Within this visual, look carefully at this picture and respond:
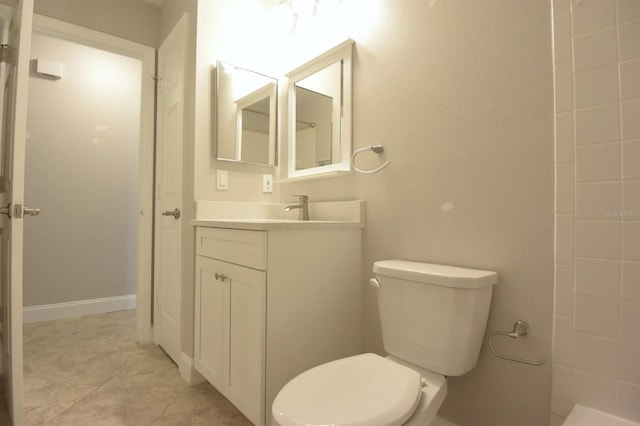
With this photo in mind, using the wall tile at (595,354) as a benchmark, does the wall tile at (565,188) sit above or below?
above

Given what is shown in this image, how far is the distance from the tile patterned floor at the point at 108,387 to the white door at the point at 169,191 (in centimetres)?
21

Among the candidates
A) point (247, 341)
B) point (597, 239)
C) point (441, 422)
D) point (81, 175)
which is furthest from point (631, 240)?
point (81, 175)

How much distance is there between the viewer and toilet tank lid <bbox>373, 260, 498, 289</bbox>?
39.4 inches

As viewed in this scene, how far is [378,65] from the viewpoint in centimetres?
152

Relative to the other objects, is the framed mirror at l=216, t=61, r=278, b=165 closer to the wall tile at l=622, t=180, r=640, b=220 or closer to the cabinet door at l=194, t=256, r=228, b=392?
the cabinet door at l=194, t=256, r=228, b=392

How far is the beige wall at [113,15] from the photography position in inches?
76.4

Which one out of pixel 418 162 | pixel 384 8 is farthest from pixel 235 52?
pixel 418 162

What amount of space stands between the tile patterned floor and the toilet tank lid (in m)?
0.96

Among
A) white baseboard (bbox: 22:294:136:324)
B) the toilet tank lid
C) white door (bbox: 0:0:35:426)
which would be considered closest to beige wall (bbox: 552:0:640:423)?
the toilet tank lid

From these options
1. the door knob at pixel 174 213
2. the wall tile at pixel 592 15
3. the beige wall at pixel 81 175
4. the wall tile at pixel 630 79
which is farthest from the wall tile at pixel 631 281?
the beige wall at pixel 81 175

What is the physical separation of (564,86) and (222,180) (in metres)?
1.58

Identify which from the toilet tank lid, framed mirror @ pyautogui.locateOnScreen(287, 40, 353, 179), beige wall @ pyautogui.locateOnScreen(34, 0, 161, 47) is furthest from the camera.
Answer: beige wall @ pyautogui.locateOnScreen(34, 0, 161, 47)

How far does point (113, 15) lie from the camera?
2109 mm

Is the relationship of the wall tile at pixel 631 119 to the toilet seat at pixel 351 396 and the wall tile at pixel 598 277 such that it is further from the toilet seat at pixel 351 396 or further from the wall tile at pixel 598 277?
the toilet seat at pixel 351 396
